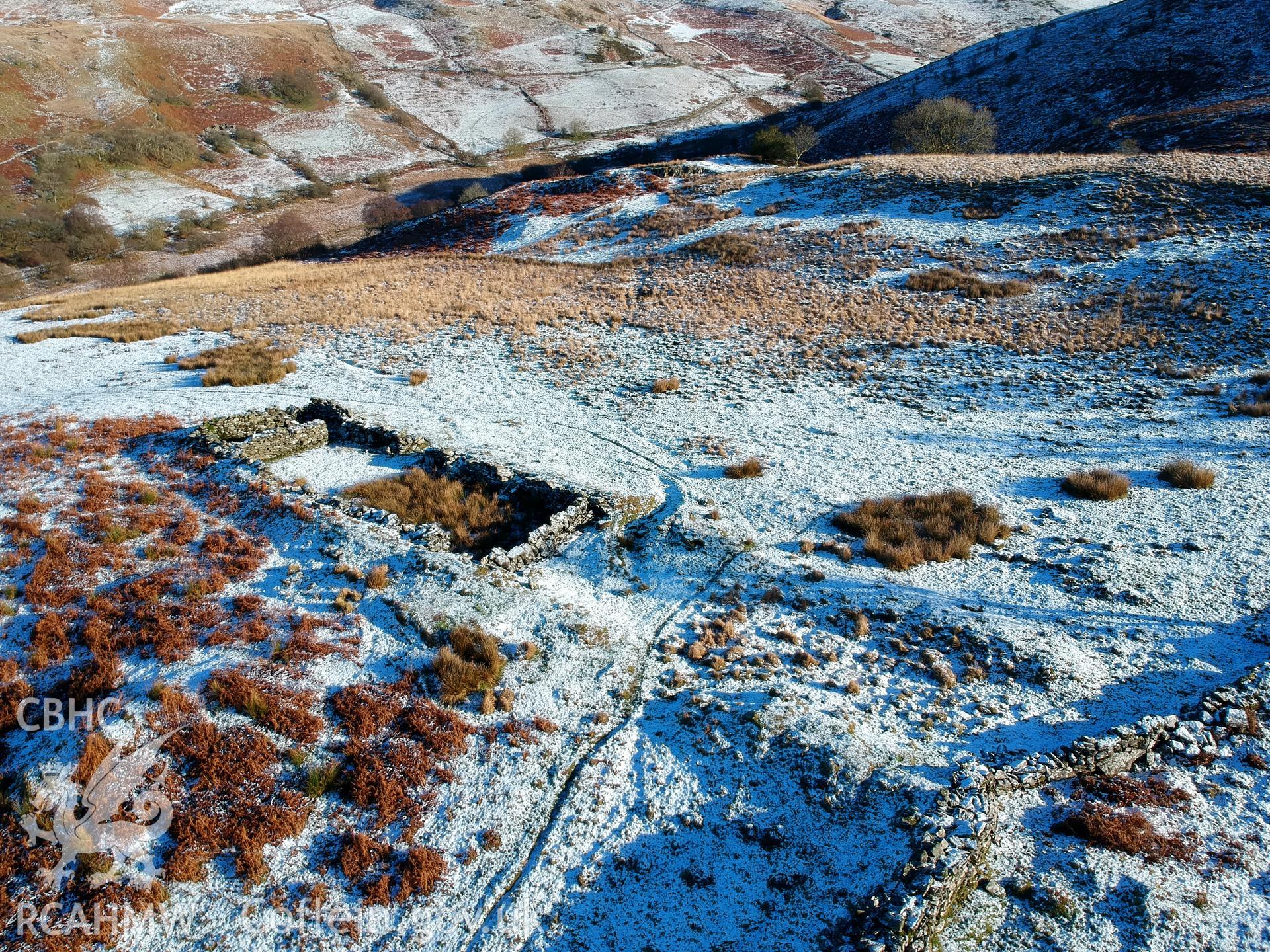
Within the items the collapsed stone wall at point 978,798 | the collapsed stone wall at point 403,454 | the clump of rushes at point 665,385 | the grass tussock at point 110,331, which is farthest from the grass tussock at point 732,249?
the collapsed stone wall at point 978,798

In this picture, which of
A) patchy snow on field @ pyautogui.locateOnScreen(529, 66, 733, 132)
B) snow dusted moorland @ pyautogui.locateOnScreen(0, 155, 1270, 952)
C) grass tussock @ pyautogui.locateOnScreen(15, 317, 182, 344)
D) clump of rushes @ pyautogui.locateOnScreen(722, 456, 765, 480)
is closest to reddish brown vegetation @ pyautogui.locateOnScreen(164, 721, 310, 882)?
snow dusted moorland @ pyautogui.locateOnScreen(0, 155, 1270, 952)

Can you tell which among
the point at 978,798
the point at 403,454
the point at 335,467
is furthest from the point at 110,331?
the point at 978,798

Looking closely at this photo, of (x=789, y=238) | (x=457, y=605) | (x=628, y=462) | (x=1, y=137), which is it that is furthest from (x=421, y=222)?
(x=1, y=137)

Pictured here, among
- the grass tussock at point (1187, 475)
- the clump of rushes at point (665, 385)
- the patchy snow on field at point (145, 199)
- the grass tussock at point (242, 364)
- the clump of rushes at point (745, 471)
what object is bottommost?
the patchy snow on field at point (145, 199)

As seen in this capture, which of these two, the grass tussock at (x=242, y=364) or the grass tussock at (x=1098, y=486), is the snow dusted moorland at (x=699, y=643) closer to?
the grass tussock at (x=1098, y=486)

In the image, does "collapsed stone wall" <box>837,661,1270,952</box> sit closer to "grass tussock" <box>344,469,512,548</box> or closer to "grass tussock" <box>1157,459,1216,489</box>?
"grass tussock" <box>1157,459,1216,489</box>

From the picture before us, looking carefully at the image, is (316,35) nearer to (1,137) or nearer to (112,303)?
(1,137)

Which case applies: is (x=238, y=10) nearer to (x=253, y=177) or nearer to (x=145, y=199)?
(x=253, y=177)
